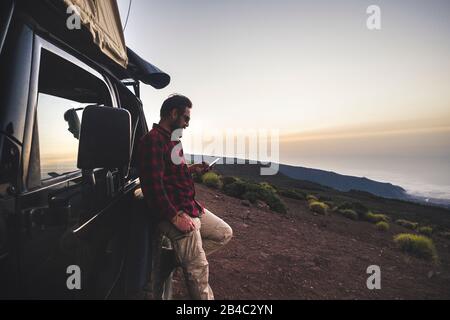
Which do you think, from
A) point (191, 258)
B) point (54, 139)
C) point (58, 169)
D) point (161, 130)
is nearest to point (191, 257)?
point (191, 258)

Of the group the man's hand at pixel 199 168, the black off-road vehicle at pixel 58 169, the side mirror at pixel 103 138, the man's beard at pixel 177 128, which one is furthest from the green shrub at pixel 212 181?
the side mirror at pixel 103 138

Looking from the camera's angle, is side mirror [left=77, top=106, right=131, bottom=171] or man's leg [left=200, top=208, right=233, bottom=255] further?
man's leg [left=200, top=208, right=233, bottom=255]

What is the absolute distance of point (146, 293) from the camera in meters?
1.64

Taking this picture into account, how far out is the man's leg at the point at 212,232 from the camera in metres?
2.71

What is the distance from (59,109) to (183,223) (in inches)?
44.7

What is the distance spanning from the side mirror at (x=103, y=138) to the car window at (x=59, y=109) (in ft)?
0.71

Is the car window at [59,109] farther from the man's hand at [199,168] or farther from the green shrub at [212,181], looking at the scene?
the green shrub at [212,181]

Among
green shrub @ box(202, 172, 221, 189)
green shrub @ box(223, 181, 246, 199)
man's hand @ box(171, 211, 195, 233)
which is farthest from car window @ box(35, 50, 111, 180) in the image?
green shrub @ box(202, 172, 221, 189)

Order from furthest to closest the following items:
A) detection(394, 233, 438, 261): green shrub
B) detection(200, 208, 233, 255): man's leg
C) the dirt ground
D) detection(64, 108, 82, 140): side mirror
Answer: detection(394, 233, 438, 261): green shrub
the dirt ground
detection(200, 208, 233, 255): man's leg
detection(64, 108, 82, 140): side mirror

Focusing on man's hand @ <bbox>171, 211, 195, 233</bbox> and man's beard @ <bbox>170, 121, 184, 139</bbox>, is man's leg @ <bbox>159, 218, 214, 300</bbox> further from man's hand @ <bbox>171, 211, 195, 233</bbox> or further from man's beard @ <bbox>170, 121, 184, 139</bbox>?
man's beard @ <bbox>170, 121, 184, 139</bbox>

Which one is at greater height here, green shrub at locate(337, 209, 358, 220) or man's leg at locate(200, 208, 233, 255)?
man's leg at locate(200, 208, 233, 255)

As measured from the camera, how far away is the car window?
4.22 feet
